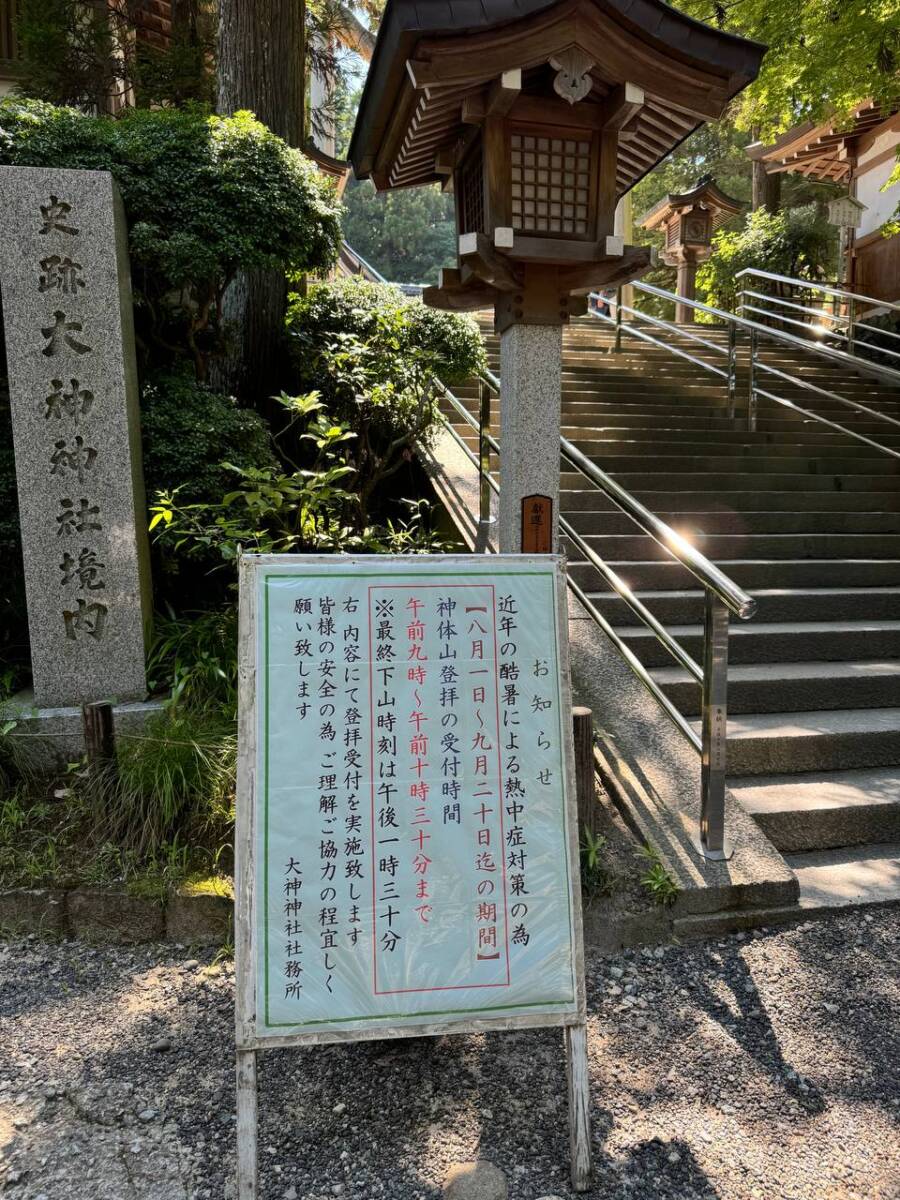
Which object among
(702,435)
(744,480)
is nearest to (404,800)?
(744,480)

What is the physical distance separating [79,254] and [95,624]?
1700 millimetres

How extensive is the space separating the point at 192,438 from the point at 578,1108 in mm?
3615

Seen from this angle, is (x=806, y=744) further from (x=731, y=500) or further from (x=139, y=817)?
(x=139, y=817)

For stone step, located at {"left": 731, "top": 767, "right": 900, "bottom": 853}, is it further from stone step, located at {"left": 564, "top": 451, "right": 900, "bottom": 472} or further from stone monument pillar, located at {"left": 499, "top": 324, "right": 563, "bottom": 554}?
stone step, located at {"left": 564, "top": 451, "right": 900, "bottom": 472}

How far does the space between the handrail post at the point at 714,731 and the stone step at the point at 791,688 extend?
0.96 meters

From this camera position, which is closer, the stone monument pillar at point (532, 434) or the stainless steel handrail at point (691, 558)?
the stainless steel handrail at point (691, 558)

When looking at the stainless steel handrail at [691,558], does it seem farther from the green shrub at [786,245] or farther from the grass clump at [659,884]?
the green shrub at [786,245]

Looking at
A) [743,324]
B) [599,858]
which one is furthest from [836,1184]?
[743,324]

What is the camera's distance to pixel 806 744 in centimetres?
383

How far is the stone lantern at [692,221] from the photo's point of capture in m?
14.9

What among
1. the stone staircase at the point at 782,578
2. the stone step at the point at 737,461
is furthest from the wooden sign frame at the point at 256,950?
the stone step at the point at 737,461

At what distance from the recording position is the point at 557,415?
400cm

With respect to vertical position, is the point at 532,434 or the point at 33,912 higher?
the point at 532,434

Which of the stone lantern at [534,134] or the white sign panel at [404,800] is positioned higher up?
the stone lantern at [534,134]
